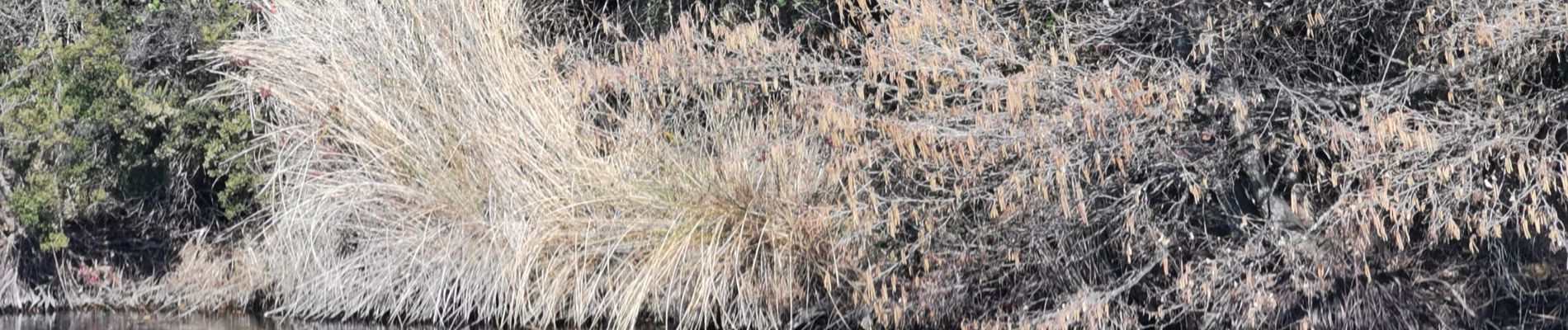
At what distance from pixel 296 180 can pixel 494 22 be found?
5.94 feet

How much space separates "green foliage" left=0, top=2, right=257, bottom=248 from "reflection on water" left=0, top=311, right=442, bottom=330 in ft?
1.95

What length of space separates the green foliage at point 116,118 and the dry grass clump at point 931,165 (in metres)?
0.66

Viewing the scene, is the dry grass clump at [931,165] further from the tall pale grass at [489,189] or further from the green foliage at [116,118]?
the green foliage at [116,118]

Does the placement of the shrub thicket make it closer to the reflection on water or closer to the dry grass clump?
the dry grass clump

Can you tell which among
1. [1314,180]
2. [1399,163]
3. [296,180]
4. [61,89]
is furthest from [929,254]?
[61,89]

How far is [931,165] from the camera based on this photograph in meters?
8.59

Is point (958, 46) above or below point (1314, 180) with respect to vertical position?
above

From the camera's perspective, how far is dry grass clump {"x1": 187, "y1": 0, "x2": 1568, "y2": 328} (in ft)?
25.8

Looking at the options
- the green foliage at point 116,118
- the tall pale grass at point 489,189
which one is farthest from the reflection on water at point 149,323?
the green foliage at point 116,118

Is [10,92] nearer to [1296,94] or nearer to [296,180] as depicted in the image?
[296,180]

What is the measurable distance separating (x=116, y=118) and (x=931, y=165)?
6.27 m

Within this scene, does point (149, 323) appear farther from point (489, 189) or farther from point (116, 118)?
point (489, 189)

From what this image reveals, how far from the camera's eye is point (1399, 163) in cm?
762

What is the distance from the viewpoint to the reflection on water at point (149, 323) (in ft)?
39.7
